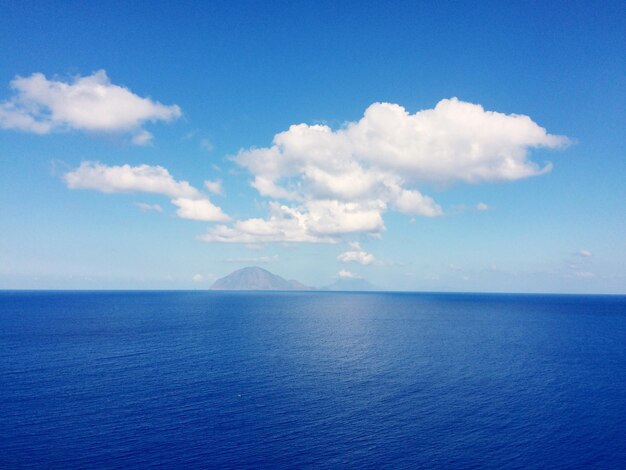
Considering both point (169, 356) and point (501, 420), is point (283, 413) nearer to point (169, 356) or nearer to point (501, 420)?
point (501, 420)

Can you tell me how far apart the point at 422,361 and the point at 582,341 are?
8040 cm

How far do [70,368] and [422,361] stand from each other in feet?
278

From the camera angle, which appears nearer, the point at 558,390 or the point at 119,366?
the point at 558,390

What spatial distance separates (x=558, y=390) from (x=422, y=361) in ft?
102

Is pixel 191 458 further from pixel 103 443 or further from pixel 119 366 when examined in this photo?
pixel 119 366

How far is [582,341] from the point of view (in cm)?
13888

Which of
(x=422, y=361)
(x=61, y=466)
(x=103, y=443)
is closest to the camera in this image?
(x=61, y=466)

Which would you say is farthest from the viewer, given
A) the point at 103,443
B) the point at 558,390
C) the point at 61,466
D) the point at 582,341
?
the point at 582,341

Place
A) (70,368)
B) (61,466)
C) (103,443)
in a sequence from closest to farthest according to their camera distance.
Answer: (61,466)
(103,443)
(70,368)

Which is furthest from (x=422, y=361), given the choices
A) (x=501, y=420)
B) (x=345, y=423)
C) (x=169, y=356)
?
(x=169, y=356)

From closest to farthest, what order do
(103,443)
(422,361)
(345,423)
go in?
(103,443) < (345,423) < (422,361)

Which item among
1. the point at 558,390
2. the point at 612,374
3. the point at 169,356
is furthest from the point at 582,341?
the point at 169,356

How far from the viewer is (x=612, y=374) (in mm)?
90688

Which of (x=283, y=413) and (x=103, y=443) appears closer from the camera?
(x=103, y=443)
